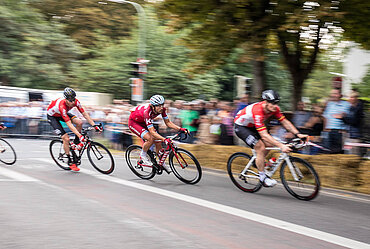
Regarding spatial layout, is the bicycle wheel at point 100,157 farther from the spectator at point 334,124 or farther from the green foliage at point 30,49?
the green foliage at point 30,49

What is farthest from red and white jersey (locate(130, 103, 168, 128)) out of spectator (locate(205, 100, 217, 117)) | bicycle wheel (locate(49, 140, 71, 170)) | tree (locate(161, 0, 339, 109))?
spectator (locate(205, 100, 217, 117))

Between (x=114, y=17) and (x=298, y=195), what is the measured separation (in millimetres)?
32524

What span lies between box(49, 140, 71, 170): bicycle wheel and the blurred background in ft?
11.4

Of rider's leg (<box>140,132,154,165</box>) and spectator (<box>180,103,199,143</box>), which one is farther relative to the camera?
spectator (<box>180,103,199,143</box>)

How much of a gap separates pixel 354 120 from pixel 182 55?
68.0ft

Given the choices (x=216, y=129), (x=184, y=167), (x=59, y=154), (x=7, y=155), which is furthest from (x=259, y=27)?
(x=7, y=155)

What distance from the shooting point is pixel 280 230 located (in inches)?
225

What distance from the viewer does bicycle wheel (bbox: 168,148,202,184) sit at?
8870 mm

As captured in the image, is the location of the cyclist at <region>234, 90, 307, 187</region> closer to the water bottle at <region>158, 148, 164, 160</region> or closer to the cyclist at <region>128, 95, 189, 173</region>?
the cyclist at <region>128, 95, 189, 173</region>

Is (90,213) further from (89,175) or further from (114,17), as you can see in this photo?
(114,17)

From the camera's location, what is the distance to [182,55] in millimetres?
29250

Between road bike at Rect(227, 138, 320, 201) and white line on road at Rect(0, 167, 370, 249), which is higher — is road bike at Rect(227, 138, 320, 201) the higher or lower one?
the higher one

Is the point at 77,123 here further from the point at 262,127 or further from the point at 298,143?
the point at 298,143

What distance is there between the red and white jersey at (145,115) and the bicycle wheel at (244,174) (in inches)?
65.5
